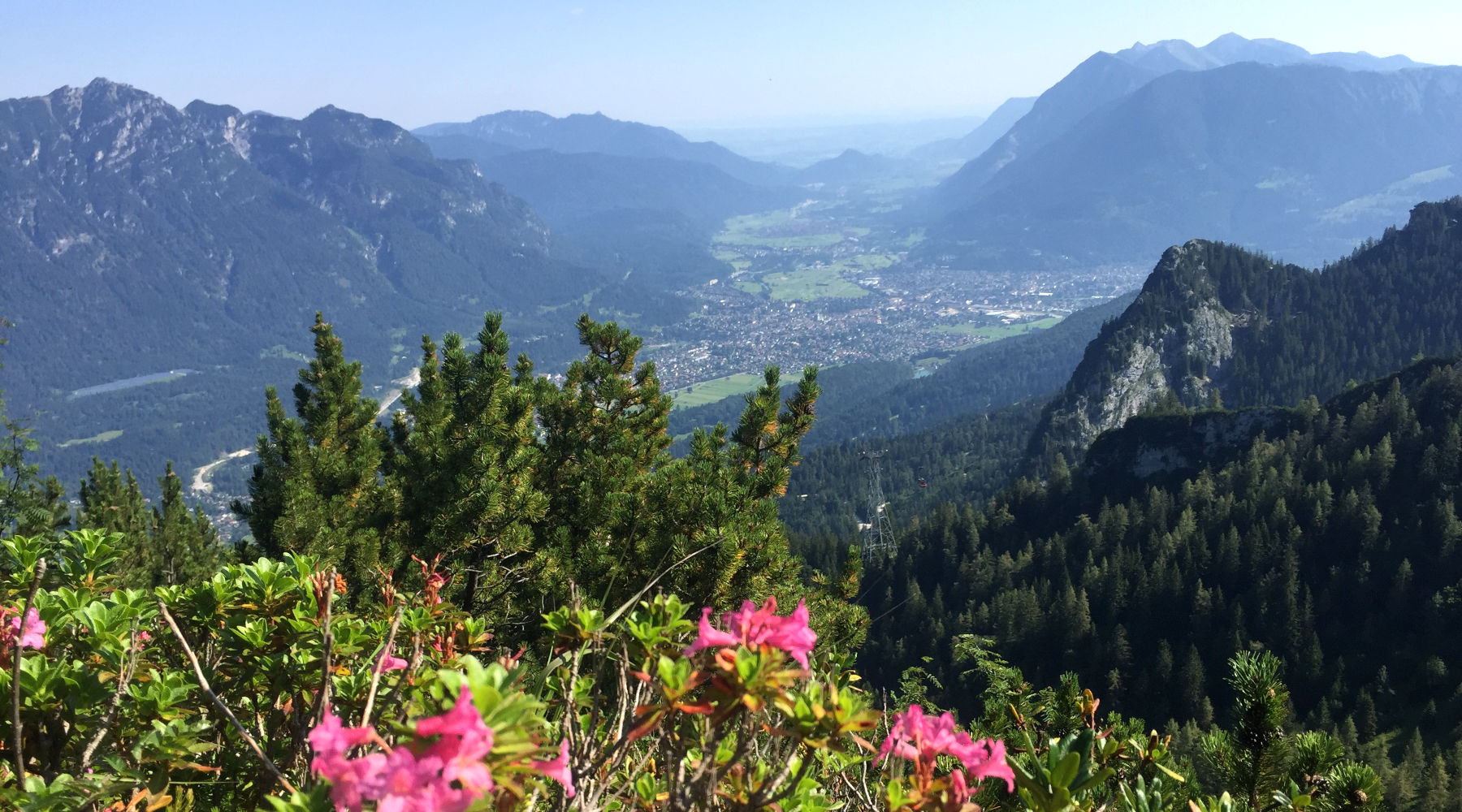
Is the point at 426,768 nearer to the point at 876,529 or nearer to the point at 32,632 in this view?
the point at 32,632

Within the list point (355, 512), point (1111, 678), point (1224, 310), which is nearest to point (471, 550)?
point (355, 512)

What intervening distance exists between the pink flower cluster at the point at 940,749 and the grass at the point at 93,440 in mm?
205903

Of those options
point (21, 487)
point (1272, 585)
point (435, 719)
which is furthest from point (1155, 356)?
point (435, 719)

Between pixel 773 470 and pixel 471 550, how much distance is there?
140 inches

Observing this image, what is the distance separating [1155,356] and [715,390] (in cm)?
9146

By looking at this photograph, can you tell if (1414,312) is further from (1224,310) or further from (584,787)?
(584,787)

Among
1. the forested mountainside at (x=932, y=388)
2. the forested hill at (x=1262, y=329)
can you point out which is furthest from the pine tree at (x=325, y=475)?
the forested mountainside at (x=932, y=388)

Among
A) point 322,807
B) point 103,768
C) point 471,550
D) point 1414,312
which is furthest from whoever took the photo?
point 1414,312

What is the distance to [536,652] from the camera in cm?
875

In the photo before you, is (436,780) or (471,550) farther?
(471,550)

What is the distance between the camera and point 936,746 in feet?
6.81

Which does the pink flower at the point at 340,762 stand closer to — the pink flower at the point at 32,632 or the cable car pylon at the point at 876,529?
the pink flower at the point at 32,632

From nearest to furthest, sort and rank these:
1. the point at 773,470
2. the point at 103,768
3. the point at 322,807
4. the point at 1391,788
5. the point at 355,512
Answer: the point at 322,807 → the point at 103,768 → the point at 773,470 → the point at 355,512 → the point at 1391,788

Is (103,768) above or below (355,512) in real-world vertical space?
above
